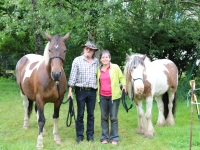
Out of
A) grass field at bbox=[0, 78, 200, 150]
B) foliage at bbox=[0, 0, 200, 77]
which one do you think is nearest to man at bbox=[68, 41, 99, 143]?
grass field at bbox=[0, 78, 200, 150]

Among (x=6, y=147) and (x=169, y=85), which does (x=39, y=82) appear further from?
(x=169, y=85)

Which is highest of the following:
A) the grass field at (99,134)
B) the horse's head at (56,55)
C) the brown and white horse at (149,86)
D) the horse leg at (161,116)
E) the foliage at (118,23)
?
the foliage at (118,23)

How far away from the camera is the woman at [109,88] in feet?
15.1

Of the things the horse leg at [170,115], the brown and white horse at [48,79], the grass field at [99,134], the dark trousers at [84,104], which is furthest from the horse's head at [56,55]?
the horse leg at [170,115]

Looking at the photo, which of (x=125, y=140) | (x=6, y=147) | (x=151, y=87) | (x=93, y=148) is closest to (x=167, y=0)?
(x=151, y=87)

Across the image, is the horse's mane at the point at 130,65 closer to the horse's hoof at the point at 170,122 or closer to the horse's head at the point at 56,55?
the horse's head at the point at 56,55

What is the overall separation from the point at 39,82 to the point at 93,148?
1.42 meters

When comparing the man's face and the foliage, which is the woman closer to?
the man's face

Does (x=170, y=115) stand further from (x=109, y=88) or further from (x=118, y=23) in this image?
(x=118, y=23)

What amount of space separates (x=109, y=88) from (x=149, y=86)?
0.83 meters

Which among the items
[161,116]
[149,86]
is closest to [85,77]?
[149,86]

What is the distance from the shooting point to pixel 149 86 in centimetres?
504

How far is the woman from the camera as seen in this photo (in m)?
4.62

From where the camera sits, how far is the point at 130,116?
7.03 metres
